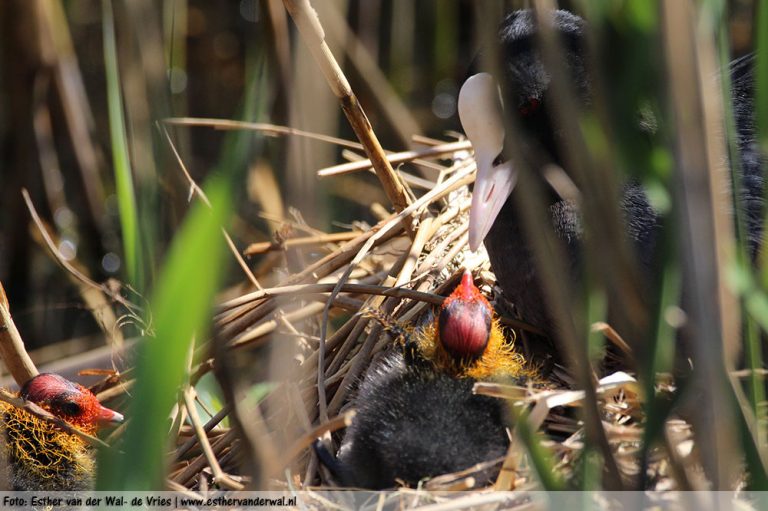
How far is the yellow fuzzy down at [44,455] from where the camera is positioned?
139 cm

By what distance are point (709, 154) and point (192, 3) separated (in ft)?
9.07

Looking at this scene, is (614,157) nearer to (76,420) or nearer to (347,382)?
(347,382)

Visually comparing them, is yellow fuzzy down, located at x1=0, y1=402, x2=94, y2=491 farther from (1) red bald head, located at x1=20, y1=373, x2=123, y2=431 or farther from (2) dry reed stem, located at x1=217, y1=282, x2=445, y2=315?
(2) dry reed stem, located at x1=217, y1=282, x2=445, y2=315

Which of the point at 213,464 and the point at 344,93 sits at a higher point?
the point at 344,93

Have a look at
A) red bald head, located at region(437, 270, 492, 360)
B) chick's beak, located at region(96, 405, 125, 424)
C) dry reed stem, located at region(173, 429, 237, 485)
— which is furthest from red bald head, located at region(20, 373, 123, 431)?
red bald head, located at region(437, 270, 492, 360)

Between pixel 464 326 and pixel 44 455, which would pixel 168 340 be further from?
pixel 44 455

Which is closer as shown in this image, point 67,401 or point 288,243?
point 67,401

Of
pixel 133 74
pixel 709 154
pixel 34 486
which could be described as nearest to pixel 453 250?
pixel 133 74

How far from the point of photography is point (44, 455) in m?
1.40

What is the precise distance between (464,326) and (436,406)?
118mm

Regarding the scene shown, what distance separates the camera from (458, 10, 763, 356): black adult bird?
146cm

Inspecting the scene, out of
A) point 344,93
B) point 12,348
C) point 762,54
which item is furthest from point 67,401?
point 762,54

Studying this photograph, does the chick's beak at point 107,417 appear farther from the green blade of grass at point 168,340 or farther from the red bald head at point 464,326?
the green blade of grass at point 168,340

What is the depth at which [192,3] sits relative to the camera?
3268 millimetres
